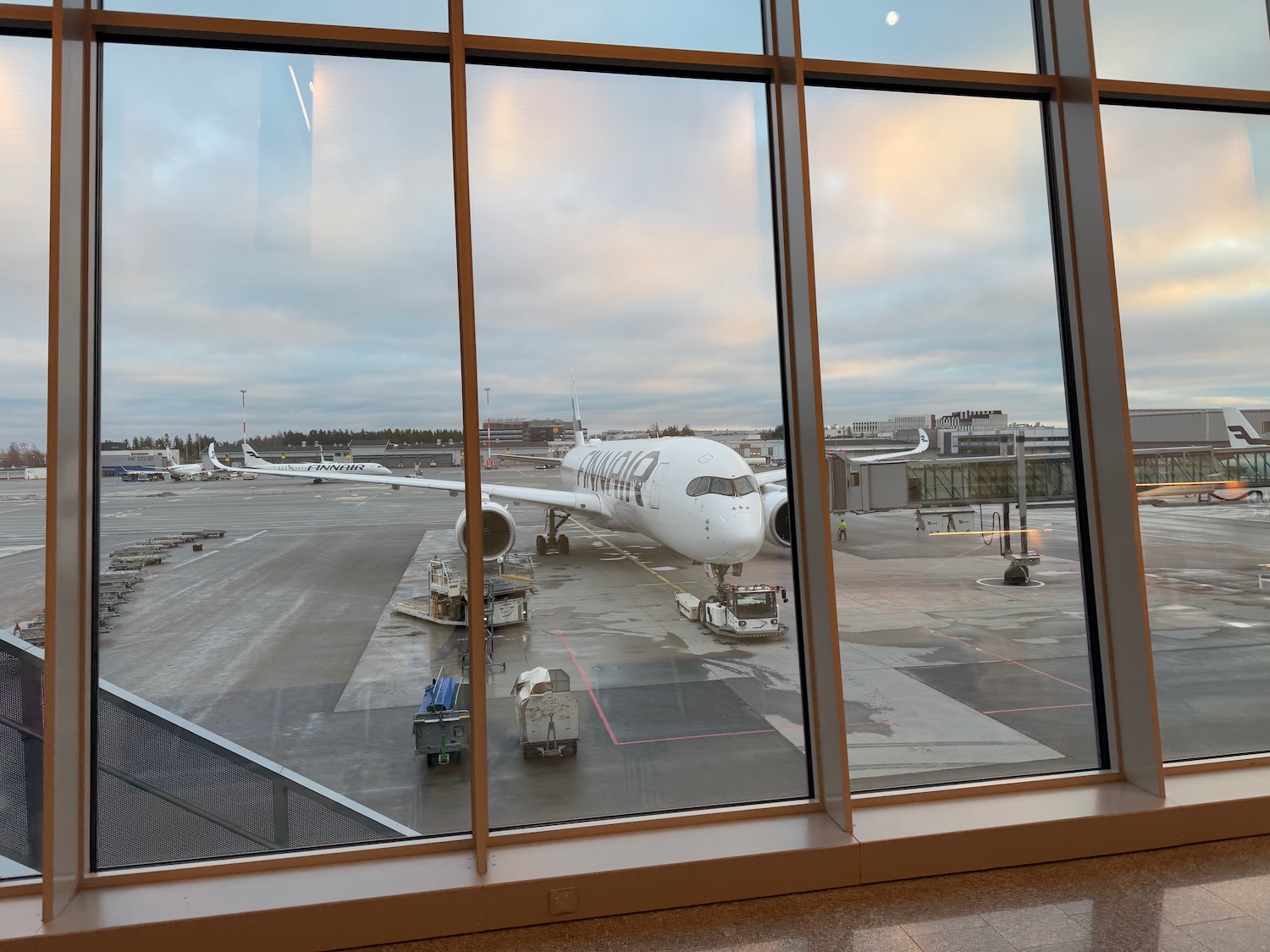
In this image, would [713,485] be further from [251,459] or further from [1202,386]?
[251,459]

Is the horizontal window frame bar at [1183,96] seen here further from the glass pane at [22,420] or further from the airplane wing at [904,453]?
the glass pane at [22,420]

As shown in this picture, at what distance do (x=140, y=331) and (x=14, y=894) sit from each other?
78.7 inches

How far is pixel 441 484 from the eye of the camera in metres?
2.88

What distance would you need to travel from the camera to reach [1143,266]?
11.0ft

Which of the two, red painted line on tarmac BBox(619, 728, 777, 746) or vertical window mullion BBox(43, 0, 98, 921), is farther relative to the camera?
red painted line on tarmac BBox(619, 728, 777, 746)

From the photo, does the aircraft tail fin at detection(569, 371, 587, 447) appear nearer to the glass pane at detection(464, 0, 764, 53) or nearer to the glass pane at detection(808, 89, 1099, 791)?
the glass pane at detection(808, 89, 1099, 791)

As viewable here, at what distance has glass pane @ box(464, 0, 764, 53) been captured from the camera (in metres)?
2.81

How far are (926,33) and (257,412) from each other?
332 cm

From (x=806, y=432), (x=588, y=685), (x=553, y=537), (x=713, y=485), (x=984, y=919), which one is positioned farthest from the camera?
(x=713, y=485)

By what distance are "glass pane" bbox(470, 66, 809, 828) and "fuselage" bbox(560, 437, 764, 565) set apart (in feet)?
1.16

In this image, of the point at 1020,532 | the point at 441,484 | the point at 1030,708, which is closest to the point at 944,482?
the point at 1020,532

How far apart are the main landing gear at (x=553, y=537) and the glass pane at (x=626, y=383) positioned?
2 cm

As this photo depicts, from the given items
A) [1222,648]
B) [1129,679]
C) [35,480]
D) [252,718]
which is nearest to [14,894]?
[252,718]

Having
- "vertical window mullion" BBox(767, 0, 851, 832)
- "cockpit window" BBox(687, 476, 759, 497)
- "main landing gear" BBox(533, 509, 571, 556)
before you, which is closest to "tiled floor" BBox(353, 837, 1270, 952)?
"vertical window mullion" BBox(767, 0, 851, 832)
